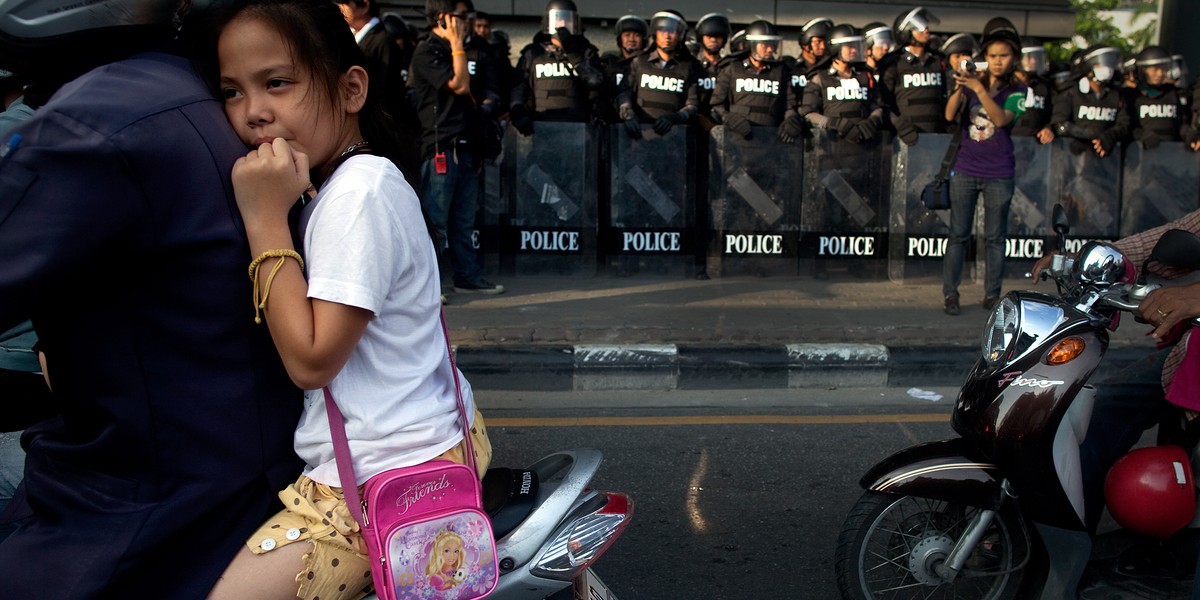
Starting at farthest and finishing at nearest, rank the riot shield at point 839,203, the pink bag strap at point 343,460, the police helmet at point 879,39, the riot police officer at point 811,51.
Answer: the riot police officer at point 811,51, the police helmet at point 879,39, the riot shield at point 839,203, the pink bag strap at point 343,460

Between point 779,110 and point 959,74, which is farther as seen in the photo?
point 779,110

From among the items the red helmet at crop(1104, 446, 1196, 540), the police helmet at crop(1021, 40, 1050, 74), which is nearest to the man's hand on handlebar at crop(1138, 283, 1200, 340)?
the red helmet at crop(1104, 446, 1196, 540)

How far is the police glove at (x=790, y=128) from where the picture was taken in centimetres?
912

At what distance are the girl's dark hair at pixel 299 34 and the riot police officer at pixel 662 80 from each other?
7575 mm

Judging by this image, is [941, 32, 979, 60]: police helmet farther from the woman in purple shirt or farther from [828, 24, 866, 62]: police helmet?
the woman in purple shirt

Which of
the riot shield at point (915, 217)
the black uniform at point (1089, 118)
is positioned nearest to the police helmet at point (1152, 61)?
the black uniform at point (1089, 118)

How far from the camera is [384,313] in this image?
1659 mm

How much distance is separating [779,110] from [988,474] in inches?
275

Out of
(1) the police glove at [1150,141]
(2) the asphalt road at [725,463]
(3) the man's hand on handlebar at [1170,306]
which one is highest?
(1) the police glove at [1150,141]

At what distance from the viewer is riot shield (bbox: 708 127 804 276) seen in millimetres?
9133

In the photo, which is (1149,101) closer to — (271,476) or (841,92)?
(841,92)

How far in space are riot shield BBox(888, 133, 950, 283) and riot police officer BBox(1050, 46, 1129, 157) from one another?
138cm

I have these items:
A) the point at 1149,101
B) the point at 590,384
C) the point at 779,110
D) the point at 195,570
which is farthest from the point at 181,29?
the point at 1149,101

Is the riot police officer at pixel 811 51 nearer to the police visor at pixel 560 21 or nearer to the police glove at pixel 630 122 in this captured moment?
the police glove at pixel 630 122
